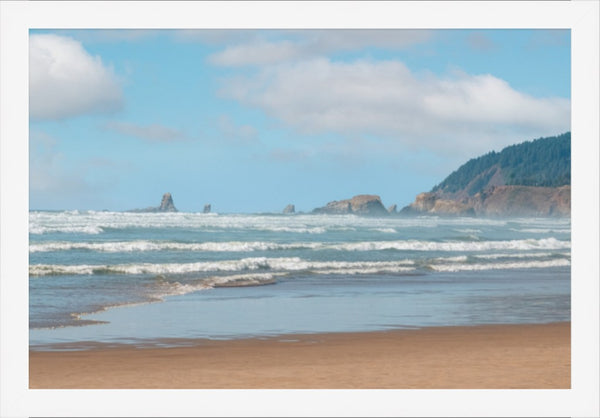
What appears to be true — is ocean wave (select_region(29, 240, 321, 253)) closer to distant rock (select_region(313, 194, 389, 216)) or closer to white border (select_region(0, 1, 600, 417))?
distant rock (select_region(313, 194, 389, 216))

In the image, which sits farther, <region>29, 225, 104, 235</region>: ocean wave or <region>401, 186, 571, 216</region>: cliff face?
<region>401, 186, 571, 216</region>: cliff face

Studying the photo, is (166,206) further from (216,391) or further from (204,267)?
(216,391)

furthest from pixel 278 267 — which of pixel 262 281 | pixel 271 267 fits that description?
pixel 262 281

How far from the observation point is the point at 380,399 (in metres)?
3.00

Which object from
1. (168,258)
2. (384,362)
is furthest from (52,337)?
(168,258)

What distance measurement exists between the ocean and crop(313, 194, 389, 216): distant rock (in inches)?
150

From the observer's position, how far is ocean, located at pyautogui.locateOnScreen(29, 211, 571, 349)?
583 centimetres

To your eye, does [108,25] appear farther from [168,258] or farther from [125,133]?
[125,133]

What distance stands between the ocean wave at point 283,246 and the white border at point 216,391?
1053 cm

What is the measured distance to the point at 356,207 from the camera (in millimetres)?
24516

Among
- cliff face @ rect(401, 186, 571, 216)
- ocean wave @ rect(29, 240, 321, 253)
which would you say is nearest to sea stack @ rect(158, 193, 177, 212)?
ocean wave @ rect(29, 240, 321, 253)

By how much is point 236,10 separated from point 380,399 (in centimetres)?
163

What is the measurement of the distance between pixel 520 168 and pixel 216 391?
25640mm

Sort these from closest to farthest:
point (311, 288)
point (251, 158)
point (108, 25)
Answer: point (108, 25) → point (311, 288) → point (251, 158)
